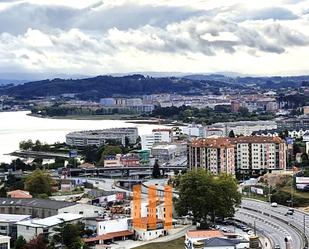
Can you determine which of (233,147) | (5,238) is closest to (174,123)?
(233,147)

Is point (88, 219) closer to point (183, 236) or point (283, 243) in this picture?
point (183, 236)

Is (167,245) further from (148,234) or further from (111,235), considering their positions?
(111,235)

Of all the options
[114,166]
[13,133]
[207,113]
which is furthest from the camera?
[207,113]

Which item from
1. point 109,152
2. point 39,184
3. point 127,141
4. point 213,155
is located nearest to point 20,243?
point 39,184

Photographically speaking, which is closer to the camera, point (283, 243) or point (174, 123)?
point (283, 243)

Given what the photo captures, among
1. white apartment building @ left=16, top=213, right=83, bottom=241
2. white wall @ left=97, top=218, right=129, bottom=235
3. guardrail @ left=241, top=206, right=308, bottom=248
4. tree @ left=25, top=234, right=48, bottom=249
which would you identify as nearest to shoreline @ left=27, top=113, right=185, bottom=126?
guardrail @ left=241, top=206, right=308, bottom=248

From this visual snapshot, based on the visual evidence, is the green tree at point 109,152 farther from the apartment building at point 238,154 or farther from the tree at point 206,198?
the tree at point 206,198

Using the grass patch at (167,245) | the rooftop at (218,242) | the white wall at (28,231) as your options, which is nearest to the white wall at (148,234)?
the grass patch at (167,245)

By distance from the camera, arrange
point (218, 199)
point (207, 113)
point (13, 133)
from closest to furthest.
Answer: point (218, 199) < point (13, 133) < point (207, 113)
